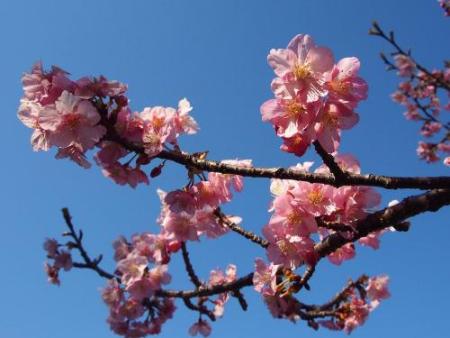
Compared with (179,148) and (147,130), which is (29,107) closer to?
(147,130)

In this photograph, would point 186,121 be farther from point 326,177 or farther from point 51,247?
point 51,247

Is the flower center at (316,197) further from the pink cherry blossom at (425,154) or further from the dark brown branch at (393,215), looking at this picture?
the pink cherry blossom at (425,154)

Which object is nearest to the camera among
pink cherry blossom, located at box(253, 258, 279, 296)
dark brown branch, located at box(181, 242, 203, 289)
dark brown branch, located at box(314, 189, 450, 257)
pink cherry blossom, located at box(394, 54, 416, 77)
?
dark brown branch, located at box(314, 189, 450, 257)

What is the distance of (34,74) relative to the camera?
220 centimetres

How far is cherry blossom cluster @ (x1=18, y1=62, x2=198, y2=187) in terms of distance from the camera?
6.95 ft

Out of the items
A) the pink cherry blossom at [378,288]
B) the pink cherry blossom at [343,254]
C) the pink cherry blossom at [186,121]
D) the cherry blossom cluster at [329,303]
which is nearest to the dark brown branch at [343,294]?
the cherry blossom cluster at [329,303]

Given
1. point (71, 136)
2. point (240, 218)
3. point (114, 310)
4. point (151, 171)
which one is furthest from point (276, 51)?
point (114, 310)

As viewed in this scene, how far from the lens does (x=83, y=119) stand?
207 centimetres

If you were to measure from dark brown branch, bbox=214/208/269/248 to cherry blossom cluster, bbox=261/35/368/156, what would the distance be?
3.79 feet

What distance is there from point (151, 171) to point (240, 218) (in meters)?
1.36

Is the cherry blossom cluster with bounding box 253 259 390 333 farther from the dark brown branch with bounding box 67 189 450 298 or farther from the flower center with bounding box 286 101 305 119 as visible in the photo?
the flower center with bounding box 286 101 305 119

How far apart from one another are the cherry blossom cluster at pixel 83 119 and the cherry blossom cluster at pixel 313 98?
0.65m

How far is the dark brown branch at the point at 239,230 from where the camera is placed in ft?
10.3

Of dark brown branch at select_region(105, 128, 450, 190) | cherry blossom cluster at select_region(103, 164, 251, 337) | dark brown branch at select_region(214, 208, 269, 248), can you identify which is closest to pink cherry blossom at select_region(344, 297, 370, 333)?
cherry blossom cluster at select_region(103, 164, 251, 337)
